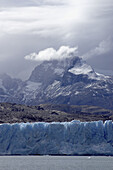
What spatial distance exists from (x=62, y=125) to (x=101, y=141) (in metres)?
12.7

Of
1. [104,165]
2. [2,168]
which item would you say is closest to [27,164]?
[2,168]

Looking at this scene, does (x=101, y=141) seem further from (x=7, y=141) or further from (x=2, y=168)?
(x=2, y=168)

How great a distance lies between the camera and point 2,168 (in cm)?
11469

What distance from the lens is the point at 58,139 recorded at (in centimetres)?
14238

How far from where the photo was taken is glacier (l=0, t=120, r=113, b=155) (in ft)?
461

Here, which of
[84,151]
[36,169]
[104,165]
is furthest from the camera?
[84,151]

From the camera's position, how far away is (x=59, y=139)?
14238 cm

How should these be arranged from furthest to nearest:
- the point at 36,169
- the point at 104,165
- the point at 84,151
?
the point at 84,151, the point at 104,165, the point at 36,169

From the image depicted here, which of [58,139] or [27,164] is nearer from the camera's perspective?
[27,164]

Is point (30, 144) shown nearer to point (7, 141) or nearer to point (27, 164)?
point (7, 141)

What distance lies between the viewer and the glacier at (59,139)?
140375 mm

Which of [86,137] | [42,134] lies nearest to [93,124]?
[86,137]

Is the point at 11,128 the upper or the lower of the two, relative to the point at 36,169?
upper

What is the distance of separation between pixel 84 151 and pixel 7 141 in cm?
2292
